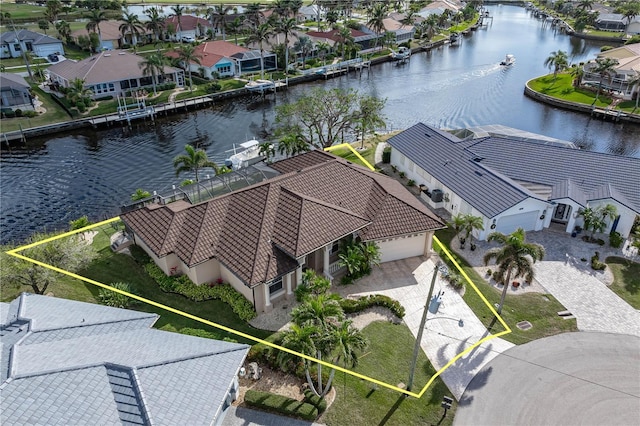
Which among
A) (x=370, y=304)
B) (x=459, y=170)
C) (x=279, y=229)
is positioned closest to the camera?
(x=370, y=304)

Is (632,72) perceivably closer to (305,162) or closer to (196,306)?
(305,162)

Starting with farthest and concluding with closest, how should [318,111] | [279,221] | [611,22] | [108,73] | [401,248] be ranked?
[611,22] < [108,73] < [318,111] < [401,248] < [279,221]

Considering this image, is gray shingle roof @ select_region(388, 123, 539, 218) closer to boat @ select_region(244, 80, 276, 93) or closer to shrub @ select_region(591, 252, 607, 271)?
shrub @ select_region(591, 252, 607, 271)

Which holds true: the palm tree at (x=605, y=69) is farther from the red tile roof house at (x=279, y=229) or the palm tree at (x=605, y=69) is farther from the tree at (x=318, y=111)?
the red tile roof house at (x=279, y=229)

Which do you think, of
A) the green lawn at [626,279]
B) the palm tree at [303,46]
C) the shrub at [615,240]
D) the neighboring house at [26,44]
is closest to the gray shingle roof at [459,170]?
the shrub at [615,240]

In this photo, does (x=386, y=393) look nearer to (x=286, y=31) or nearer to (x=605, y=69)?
(x=286, y=31)

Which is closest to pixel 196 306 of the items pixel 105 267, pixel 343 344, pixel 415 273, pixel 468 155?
pixel 105 267

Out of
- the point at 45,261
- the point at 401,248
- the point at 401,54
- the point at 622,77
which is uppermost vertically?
the point at 45,261

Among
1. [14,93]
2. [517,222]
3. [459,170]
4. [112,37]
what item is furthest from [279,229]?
[112,37]
